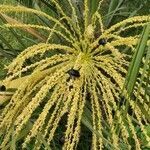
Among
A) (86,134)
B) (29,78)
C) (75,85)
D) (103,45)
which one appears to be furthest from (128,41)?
(86,134)

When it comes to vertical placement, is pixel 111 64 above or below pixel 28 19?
below

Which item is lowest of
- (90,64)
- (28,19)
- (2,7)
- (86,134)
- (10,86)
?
(86,134)

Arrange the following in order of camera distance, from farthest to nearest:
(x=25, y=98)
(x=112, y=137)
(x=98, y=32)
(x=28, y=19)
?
(x=28, y=19) < (x=98, y=32) < (x=25, y=98) < (x=112, y=137)

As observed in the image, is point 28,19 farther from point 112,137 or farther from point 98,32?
point 112,137

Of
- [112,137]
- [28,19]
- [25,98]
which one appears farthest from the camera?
[28,19]

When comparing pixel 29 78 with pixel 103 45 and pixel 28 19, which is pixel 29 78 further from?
pixel 28 19

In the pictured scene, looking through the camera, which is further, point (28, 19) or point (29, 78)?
point (28, 19)

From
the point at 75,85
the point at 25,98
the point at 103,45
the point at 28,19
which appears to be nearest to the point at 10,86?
the point at 25,98


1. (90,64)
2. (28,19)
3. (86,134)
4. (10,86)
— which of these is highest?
(28,19)

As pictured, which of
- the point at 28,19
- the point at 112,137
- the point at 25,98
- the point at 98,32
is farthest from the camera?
the point at 28,19
